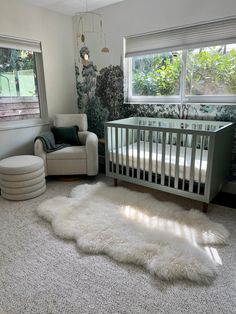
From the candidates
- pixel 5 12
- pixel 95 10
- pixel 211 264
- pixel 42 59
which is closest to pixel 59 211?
pixel 211 264

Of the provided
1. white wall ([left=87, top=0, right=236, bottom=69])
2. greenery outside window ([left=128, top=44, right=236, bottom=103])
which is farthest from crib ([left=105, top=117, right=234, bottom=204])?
white wall ([left=87, top=0, right=236, bottom=69])

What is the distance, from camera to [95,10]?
11.3 ft

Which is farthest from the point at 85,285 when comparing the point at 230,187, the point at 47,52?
the point at 47,52

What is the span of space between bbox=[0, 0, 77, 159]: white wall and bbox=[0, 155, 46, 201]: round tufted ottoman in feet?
2.09

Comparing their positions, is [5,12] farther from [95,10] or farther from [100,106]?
[100,106]

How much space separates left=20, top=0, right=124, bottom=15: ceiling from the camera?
10.1 feet

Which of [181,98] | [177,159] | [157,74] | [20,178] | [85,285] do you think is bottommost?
[85,285]

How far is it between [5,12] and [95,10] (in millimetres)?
1263

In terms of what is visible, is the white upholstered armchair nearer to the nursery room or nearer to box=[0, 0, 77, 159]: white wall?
the nursery room

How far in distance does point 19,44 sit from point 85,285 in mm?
3105

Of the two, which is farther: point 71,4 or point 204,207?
point 71,4

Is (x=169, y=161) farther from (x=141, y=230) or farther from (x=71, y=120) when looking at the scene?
(x=71, y=120)

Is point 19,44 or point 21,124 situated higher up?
point 19,44

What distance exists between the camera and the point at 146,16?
116 inches
